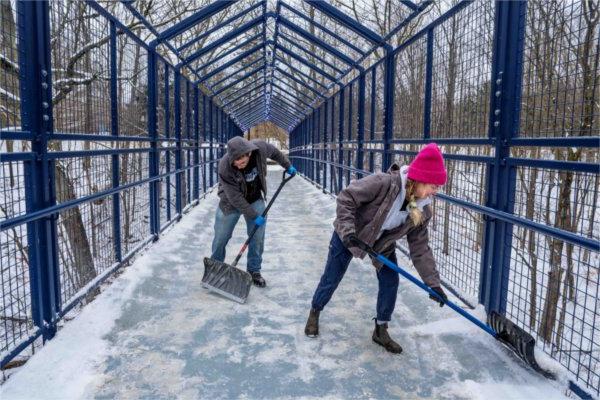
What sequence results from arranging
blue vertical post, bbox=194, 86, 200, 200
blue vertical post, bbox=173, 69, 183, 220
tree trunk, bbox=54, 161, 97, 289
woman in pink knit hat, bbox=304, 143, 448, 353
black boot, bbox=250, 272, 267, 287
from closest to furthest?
1. woman in pink knit hat, bbox=304, 143, 448, 353
2. tree trunk, bbox=54, 161, 97, 289
3. black boot, bbox=250, 272, 267, 287
4. blue vertical post, bbox=173, 69, 183, 220
5. blue vertical post, bbox=194, 86, 200, 200

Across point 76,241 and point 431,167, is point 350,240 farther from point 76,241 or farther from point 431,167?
point 76,241

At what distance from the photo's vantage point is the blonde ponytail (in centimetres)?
279

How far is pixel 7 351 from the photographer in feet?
8.83

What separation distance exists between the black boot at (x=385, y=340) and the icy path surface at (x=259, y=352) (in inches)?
1.6

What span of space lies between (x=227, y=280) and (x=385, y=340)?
1.58 meters

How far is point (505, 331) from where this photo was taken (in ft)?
9.92

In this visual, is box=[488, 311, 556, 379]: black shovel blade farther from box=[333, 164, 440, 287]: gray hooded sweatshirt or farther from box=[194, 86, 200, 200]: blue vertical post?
box=[194, 86, 200, 200]: blue vertical post

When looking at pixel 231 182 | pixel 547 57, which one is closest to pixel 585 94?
pixel 547 57

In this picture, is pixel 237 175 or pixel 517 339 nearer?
pixel 517 339

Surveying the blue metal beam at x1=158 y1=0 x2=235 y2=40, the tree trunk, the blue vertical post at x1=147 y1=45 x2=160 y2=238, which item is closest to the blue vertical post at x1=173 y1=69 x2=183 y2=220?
the blue metal beam at x1=158 y1=0 x2=235 y2=40

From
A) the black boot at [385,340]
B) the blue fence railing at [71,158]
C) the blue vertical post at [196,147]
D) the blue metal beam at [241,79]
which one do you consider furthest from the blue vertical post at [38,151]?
the blue metal beam at [241,79]

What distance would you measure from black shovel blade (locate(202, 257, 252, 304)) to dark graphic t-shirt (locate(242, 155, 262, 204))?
→ 66 centimetres

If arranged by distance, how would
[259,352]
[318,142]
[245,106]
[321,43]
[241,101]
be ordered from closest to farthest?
[259,352]
[321,43]
[318,142]
[241,101]
[245,106]

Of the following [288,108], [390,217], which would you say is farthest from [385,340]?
[288,108]
